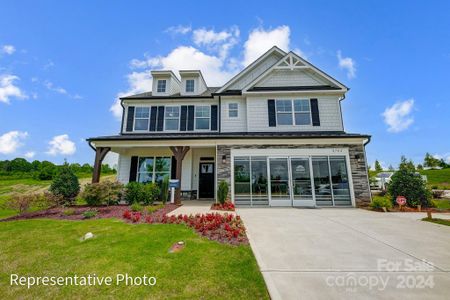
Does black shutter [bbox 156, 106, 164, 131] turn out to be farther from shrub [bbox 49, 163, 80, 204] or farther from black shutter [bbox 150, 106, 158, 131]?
shrub [bbox 49, 163, 80, 204]

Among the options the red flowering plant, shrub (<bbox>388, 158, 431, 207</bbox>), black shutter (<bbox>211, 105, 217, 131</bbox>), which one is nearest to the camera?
the red flowering plant

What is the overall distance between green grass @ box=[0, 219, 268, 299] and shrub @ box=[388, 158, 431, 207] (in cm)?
1047

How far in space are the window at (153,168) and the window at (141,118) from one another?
7.73ft

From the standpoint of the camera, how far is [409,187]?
10172mm

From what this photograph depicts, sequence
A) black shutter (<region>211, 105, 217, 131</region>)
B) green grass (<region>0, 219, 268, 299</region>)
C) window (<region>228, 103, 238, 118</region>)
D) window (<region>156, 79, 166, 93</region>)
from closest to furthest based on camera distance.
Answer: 1. green grass (<region>0, 219, 268, 299</region>)
2. window (<region>228, 103, 238, 118</region>)
3. black shutter (<region>211, 105, 217, 131</region>)
4. window (<region>156, 79, 166, 93</region>)

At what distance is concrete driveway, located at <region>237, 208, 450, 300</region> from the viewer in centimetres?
289

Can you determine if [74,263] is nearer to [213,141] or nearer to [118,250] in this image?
[118,250]

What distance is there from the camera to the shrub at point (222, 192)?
10.1 meters

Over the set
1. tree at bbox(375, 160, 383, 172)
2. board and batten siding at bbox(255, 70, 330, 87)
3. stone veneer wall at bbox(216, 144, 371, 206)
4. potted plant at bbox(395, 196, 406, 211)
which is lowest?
potted plant at bbox(395, 196, 406, 211)

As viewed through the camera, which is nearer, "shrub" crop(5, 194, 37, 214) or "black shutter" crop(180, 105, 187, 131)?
"shrub" crop(5, 194, 37, 214)

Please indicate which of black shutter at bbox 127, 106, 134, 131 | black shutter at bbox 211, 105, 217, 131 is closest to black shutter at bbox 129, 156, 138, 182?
black shutter at bbox 127, 106, 134, 131

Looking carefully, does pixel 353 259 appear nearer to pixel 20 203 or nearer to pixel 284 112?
pixel 284 112

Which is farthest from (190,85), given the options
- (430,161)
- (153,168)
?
(430,161)

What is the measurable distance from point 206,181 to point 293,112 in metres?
7.37
